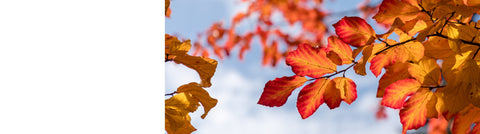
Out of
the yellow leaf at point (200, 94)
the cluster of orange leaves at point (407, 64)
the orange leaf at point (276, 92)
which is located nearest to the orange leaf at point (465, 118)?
the cluster of orange leaves at point (407, 64)

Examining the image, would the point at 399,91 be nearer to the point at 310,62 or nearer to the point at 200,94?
the point at 310,62

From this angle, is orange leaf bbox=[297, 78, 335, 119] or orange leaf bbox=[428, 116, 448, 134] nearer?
orange leaf bbox=[297, 78, 335, 119]

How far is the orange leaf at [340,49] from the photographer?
0.51 meters

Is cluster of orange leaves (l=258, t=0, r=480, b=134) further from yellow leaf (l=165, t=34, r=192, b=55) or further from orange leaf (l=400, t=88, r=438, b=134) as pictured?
yellow leaf (l=165, t=34, r=192, b=55)

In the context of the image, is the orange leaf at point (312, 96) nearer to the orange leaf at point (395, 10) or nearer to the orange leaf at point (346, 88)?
the orange leaf at point (346, 88)

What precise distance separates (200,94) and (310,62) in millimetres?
165

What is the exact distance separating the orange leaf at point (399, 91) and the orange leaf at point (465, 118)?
0.09 meters

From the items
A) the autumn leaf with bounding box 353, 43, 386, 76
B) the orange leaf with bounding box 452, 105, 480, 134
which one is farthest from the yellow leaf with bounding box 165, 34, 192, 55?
the orange leaf with bounding box 452, 105, 480, 134

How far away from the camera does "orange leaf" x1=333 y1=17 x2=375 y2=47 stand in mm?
475
